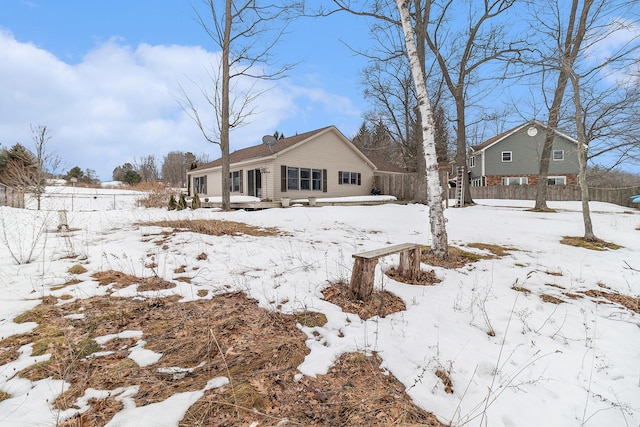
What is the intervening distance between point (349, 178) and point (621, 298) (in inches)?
627

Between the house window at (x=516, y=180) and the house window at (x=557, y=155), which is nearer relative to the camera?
the house window at (x=557, y=155)

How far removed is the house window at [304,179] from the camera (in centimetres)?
1595

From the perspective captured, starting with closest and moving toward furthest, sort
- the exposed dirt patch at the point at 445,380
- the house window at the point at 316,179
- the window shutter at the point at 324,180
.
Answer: the exposed dirt patch at the point at 445,380 < the house window at the point at 316,179 < the window shutter at the point at 324,180

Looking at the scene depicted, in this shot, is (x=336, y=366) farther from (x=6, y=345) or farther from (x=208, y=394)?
(x=6, y=345)

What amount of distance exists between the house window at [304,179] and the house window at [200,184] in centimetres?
858

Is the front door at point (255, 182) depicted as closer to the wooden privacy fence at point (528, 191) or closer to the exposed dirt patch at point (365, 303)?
the wooden privacy fence at point (528, 191)

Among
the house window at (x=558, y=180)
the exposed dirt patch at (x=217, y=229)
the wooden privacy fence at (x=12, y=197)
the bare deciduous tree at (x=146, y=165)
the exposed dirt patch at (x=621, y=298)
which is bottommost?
the exposed dirt patch at (x=621, y=298)

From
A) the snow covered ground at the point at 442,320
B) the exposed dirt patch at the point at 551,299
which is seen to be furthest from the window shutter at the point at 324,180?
the exposed dirt patch at the point at 551,299

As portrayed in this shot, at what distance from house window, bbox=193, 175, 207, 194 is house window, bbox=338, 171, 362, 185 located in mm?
10459

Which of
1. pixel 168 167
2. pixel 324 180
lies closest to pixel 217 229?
pixel 324 180

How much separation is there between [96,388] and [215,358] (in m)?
0.73

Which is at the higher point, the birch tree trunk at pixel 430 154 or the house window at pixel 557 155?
the house window at pixel 557 155

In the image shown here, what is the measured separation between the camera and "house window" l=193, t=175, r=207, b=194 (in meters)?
21.0

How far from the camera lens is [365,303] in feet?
10.3
